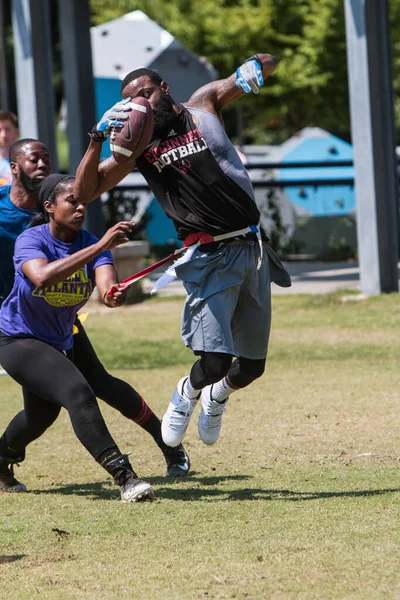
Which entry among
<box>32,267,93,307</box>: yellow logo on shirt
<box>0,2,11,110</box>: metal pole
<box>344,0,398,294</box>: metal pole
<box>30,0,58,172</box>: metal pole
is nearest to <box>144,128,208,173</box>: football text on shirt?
<box>32,267,93,307</box>: yellow logo on shirt

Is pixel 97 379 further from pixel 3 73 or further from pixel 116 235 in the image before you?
pixel 3 73

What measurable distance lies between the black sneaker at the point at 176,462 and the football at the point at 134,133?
6.27 feet

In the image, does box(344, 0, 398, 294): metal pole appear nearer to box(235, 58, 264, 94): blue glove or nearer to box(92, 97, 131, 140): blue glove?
box(235, 58, 264, 94): blue glove

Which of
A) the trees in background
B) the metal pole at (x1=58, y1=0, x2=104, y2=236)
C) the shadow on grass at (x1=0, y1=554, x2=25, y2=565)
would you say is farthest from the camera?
the trees in background

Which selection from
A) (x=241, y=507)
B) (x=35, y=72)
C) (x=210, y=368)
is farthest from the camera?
(x=35, y=72)

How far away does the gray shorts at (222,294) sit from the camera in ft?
18.5

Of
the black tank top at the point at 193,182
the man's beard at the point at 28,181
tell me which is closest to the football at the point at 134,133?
the black tank top at the point at 193,182

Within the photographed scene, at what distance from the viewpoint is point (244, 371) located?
6.00m

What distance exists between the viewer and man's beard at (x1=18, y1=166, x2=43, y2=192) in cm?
632

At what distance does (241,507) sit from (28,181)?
2.28 metres

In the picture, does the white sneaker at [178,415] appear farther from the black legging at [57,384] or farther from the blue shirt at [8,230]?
the blue shirt at [8,230]

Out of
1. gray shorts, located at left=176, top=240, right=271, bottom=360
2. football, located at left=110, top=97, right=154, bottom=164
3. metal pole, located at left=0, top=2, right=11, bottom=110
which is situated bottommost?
metal pole, located at left=0, top=2, right=11, bottom=110

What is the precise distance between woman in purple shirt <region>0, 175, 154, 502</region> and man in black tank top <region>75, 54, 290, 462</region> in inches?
13.0

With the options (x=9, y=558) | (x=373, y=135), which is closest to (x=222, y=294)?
(x=9, y=558)
